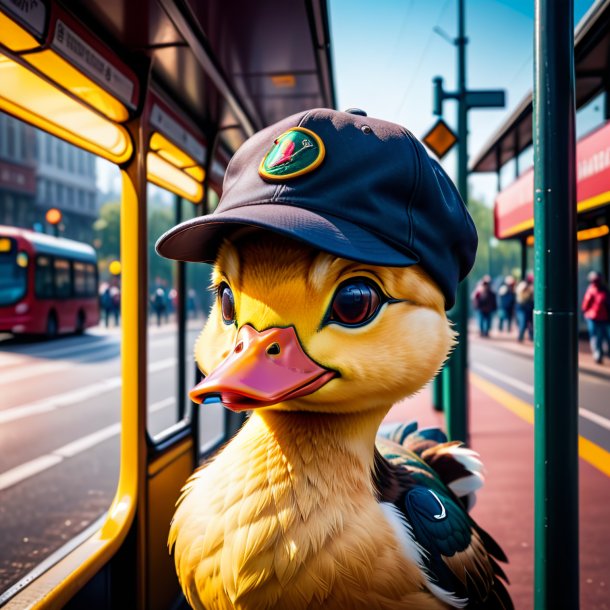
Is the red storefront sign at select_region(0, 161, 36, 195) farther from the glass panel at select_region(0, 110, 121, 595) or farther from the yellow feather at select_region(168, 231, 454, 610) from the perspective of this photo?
the yellow feather at select_region(168, 231, 454, 610)

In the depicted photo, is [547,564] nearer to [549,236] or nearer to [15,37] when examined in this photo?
[549,236]

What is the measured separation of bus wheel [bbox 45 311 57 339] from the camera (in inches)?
417

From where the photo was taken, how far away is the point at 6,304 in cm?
948

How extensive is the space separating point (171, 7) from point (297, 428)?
1.54m

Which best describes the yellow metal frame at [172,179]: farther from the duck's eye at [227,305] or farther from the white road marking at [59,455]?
the white road marking at [59,455]

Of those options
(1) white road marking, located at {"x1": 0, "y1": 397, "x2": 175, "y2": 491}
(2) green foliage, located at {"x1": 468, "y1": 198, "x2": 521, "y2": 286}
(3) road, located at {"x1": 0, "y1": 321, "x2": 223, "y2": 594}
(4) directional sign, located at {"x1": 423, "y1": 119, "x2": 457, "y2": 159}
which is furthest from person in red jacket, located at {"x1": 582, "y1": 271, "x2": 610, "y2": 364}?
(2) green foliage, located at {"x1": 468, "y1": 198, "x2": 521, "y2": 286}

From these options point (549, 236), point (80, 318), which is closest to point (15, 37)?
point (549, 236)

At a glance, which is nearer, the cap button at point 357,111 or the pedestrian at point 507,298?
the cap button at point 357,111

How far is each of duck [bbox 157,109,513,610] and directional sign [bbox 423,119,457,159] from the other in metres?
3.56

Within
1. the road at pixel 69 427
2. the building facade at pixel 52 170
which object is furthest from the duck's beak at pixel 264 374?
the building facade at pixel 52 170

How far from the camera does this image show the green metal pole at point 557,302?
4.23 ft

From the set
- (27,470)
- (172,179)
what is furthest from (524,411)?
(27,470)

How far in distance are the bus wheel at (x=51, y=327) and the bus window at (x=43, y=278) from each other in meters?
0.58

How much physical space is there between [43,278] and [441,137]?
799 cm
